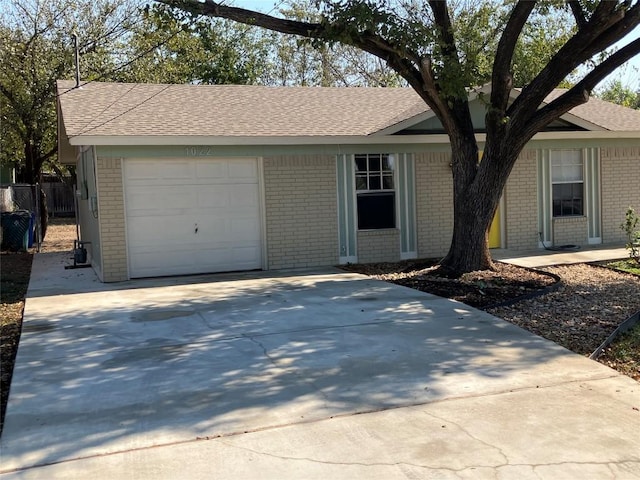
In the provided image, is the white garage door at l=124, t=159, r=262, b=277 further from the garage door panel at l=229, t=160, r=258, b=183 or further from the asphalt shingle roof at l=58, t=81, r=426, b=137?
the asphalt shingle roof at l=58, t=81, r=426, b=137

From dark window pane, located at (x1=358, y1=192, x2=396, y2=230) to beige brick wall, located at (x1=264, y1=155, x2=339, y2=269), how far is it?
2.17 ft

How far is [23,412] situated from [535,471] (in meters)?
3.93

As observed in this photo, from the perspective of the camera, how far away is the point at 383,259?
14.2m

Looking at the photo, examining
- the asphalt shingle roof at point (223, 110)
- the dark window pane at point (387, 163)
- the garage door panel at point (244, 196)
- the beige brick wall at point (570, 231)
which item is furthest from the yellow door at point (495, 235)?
the garage door panel at point (244, 196)

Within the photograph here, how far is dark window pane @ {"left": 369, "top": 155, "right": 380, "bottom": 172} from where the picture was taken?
1414 cm

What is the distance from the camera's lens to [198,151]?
41.7 ft

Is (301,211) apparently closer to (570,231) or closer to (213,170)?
(213,170)

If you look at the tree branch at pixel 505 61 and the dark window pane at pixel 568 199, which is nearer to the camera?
the tree branch at pixel 505 61

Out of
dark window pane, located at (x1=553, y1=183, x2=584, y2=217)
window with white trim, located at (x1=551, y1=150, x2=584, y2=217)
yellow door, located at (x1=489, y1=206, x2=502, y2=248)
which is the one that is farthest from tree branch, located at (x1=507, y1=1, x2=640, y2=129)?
dark window pane, located at (x1=553, y1=183, x2=584, y2=217)

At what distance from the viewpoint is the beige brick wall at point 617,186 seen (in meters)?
15.8

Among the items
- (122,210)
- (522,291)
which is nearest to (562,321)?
(522,291)

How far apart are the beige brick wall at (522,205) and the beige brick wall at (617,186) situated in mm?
1921

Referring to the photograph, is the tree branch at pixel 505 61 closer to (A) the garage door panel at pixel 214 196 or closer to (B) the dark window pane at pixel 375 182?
(B) the dark window pane at pixel 375 182

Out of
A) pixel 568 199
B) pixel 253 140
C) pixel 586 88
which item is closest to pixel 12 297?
pixel 253 140
